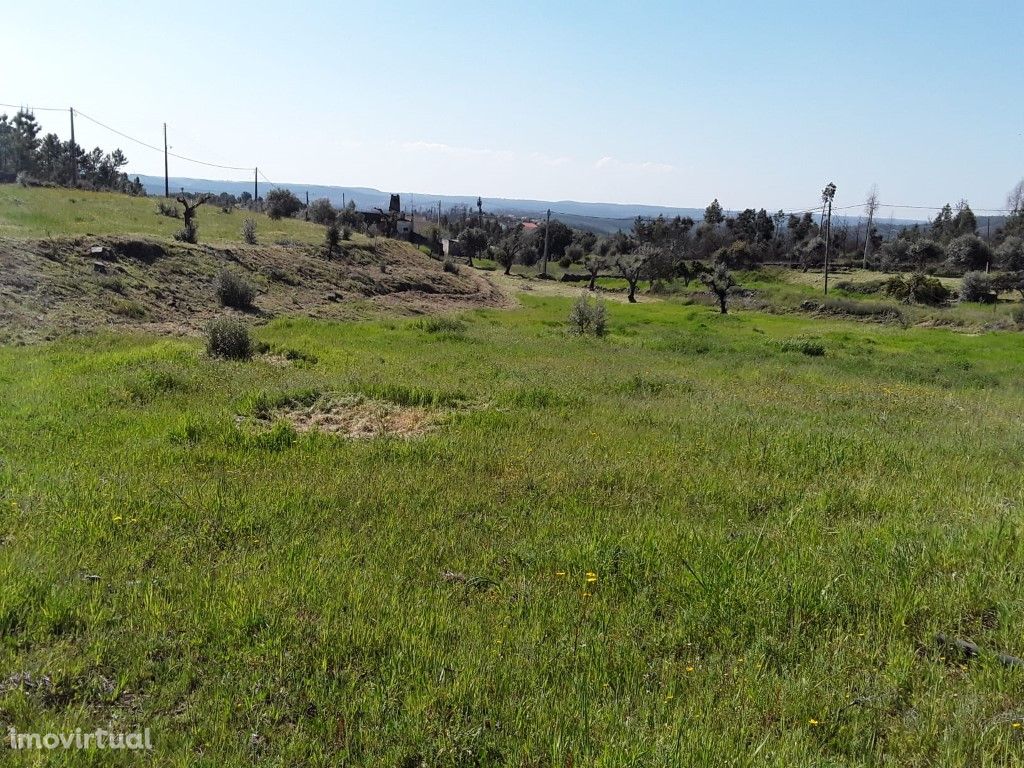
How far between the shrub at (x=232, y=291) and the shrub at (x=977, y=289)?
173ft

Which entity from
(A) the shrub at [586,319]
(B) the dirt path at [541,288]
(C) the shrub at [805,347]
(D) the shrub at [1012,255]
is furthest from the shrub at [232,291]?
(D) the shrub at [1012,255]

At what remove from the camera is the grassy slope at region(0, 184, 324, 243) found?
93.0ft

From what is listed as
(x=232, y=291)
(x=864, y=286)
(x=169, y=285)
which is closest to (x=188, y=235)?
(x=169, y=285)

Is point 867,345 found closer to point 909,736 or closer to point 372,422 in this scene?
point 372,422

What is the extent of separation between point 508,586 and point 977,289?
2397 inches

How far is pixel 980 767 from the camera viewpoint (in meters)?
3.76

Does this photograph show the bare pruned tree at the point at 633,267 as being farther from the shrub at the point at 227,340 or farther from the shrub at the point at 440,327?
the shrub at the point at 227,340

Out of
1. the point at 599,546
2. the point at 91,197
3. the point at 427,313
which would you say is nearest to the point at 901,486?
the point at 599,546

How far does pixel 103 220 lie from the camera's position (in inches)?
1329

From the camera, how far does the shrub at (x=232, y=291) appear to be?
91.8 ft

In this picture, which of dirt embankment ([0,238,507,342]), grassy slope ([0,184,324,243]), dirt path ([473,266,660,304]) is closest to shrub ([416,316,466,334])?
dirt embankment ([0,238,507,342])

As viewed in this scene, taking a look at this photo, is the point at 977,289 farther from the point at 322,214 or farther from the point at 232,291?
the point at 322,214

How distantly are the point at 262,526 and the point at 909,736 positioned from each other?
17.8ft

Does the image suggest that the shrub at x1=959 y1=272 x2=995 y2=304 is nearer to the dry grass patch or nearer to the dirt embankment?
the dirt embankment
